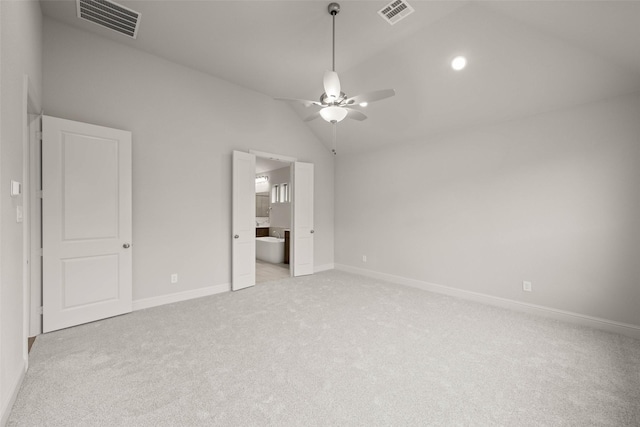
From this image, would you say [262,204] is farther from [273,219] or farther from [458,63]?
[458,63]

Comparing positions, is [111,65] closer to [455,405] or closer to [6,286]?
[6,286]

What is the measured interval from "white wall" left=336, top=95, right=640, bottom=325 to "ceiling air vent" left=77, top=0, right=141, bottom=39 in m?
4.06

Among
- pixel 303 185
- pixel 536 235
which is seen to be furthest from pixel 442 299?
pixel 303 185

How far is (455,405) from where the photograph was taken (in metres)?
1.82

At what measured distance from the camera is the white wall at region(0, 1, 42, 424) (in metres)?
1.62

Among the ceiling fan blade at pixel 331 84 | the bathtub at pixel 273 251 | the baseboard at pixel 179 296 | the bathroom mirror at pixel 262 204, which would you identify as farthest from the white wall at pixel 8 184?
the bathroom mirror at pixel 262 204

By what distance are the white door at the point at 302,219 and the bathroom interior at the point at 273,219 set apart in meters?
0.45

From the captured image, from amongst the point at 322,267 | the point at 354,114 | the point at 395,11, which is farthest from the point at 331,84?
the point at 322,267

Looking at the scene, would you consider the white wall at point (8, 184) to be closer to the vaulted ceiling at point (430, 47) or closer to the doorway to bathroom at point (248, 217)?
the vaulted ceiling at point (430, 47)

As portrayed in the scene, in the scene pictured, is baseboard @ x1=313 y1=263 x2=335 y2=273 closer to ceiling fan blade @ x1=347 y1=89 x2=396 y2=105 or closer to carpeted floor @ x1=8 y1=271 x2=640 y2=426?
carpeted floor @ x1=8 y1=271 x2=640 y2=426

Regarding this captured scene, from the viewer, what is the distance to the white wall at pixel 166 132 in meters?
3.16

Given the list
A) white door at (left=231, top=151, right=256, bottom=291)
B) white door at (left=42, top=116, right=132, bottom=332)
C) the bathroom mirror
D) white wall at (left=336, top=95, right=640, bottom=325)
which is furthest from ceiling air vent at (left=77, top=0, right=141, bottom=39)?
the bathroom mirror

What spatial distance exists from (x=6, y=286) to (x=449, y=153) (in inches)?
194

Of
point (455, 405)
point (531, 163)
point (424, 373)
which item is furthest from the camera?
point (531, 163)
